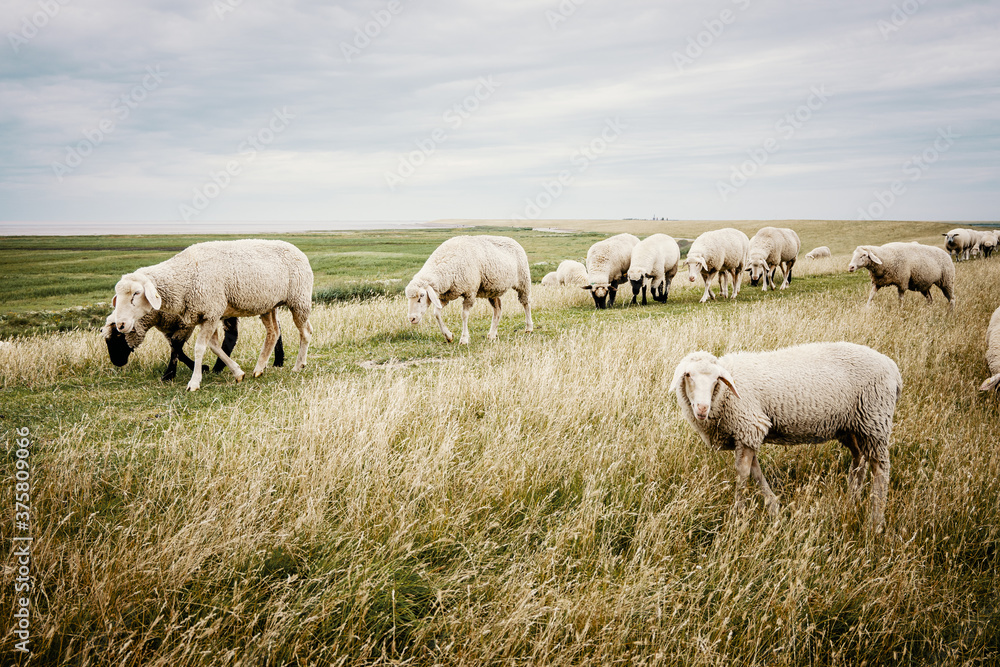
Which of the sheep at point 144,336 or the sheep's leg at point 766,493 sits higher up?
the sheep at point 144,336

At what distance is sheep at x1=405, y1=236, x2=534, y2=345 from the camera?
1091 cm

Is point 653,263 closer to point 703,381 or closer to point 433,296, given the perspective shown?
point 433,296

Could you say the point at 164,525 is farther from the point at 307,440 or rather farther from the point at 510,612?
the point at 510,612

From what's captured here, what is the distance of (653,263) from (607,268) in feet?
5.48

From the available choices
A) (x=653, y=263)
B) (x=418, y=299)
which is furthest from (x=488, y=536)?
(x=653, y=263)

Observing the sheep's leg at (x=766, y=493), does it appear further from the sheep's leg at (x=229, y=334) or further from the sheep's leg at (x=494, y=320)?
the sheep's leg at (x=229, y=334)

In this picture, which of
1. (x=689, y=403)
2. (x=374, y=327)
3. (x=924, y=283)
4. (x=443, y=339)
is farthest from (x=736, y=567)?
(x=924, y=283)

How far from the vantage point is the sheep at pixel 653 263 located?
18.0 m

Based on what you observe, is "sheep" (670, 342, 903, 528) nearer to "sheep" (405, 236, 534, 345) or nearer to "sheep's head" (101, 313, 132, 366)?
"sheep" (405, 236, 534, 345)

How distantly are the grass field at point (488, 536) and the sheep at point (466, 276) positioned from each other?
4078mm

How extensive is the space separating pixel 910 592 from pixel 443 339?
9922 millimetres

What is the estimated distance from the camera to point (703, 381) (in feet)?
14.1

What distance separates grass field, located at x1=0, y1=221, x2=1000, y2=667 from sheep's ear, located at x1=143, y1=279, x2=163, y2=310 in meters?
1.39

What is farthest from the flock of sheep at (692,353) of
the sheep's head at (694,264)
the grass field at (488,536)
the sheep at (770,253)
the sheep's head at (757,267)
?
the sheep at (770,253)
